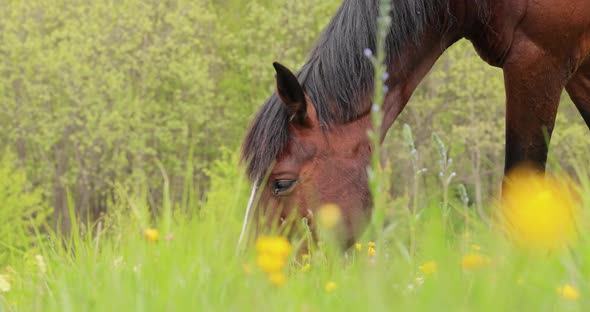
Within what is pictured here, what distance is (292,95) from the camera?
4.14 metres

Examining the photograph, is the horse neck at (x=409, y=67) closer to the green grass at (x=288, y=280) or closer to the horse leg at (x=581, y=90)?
the horse leg at (x=581, y=90)

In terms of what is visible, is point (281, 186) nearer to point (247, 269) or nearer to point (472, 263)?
point (247, 269)

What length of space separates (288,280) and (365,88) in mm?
2216

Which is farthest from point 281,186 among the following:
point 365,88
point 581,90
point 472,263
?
point 472,263

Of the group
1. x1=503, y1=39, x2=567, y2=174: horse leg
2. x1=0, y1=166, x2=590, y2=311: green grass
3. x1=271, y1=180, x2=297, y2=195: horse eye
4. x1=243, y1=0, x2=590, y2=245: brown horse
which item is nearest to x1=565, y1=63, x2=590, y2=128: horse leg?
x1=243, y1=0, x2=590, y2=245: brown horse

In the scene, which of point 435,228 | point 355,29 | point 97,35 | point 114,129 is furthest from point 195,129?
point 435,228

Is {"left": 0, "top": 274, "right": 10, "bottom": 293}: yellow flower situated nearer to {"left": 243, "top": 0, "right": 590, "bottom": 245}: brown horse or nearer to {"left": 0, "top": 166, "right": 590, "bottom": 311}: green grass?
{"left": 0, "top": 166, "right": 590, "bottom": 311}: green grass

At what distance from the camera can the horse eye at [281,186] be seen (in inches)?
161

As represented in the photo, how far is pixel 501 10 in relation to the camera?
4254mm

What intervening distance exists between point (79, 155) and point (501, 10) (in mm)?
29278

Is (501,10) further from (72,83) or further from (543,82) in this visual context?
(72,83)

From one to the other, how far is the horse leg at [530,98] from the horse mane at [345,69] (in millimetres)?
556

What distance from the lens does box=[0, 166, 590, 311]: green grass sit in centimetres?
171

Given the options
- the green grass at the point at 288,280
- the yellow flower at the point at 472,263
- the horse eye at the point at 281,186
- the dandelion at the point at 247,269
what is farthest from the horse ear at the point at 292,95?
the yellow flower at the point at 472,263
